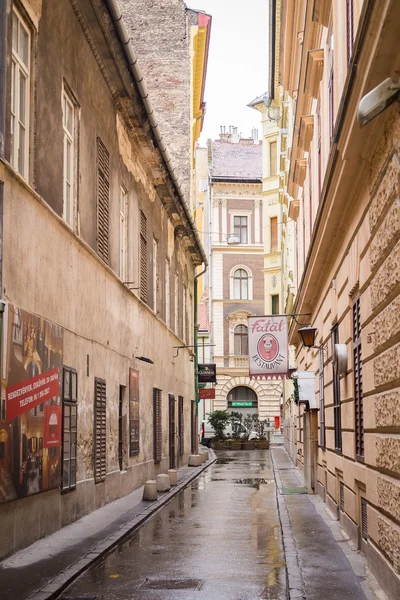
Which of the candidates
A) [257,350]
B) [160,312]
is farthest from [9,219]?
[160,312]

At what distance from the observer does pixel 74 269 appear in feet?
45.5

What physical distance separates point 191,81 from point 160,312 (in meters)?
15.0

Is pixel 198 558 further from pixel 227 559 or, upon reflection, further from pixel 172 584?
pixel 172 584

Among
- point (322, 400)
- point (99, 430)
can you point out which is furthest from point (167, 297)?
point (99, 430)

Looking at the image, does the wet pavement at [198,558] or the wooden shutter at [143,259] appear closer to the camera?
the wet pavement at [198,558]

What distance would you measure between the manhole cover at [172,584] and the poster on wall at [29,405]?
206 cm

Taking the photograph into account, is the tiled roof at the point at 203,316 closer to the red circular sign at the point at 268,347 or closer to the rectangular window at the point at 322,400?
the red circular sign at the point at 268,347

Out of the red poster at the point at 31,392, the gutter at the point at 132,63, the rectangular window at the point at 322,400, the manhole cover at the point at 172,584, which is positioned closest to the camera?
Answer: the manhole cover at the point at 172,584

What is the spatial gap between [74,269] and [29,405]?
11.1ft

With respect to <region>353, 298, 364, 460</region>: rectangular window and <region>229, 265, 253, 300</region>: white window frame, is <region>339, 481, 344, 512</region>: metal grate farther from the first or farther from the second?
<region>229, 265, 253, 300</region>: white window frame

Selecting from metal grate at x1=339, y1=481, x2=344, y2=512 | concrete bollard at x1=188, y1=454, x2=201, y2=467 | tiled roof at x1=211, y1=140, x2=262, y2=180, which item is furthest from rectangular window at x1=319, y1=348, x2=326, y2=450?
tiled roof at x1=211, y1=140, x2=262, y2=180

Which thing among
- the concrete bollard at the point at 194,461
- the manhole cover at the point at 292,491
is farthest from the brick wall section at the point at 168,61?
the manhole cover at the point at 292,491

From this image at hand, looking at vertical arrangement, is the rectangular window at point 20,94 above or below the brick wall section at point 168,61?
below

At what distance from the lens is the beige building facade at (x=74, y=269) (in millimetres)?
10648
